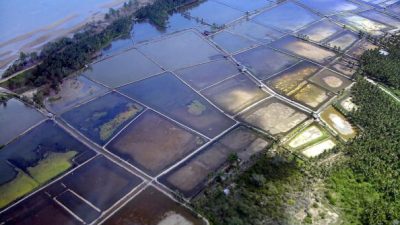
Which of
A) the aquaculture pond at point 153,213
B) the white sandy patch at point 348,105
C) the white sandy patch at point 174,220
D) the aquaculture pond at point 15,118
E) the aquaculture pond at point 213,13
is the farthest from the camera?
the aquaculture pond at point 213,13

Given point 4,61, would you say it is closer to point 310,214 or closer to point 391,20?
point 310,214

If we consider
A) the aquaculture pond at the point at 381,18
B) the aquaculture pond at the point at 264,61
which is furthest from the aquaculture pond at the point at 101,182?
the aquaculture pond at the point at 381,18

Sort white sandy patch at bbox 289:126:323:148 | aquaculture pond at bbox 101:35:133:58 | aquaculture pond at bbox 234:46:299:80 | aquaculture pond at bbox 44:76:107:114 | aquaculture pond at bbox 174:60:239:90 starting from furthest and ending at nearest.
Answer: aquaculture pond at bbox 101:35:133:58 → aquaculture pond at bbox 234:46:299:80 → aquaculture pond at bbox 174:60:239:90 → aquaculture pond at bbox 44:76:107:114 → white sandy patch at bbox 289:126:323:148

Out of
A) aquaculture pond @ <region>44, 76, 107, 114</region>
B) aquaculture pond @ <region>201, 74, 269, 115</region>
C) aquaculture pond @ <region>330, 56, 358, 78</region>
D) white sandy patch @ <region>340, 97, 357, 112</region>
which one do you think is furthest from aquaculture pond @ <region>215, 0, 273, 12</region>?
aquaculture pond @ <region>44, 76, 107, 114</region>

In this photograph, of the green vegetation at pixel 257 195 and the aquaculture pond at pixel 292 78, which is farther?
the aquaculture pond at pixel 292 78

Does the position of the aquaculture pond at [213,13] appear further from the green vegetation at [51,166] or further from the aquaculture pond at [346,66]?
the green vegetation at [51,166]

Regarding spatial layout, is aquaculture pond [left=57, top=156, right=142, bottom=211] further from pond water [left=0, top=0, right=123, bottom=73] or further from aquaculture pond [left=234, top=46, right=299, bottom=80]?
pond water [left=0, top=0, right=123, bottom=73]
